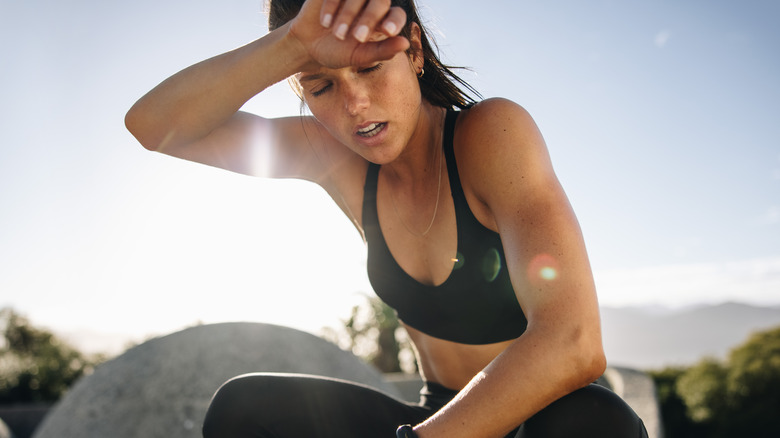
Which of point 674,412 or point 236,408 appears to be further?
point 674,412

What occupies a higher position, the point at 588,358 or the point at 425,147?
the point at 425,147

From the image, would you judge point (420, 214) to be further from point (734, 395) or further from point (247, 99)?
point (734, 395)

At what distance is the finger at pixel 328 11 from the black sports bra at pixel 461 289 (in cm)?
55

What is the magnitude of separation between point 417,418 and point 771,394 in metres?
8.80

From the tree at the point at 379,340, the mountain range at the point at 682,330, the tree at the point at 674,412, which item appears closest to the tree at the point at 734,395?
the tree at the point at 674,412

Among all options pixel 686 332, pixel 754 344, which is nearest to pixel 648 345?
pixel 686 332

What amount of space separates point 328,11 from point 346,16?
93 mm

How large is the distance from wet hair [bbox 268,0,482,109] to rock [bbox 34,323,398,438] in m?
3.32

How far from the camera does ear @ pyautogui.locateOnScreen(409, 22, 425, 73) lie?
1810 mm

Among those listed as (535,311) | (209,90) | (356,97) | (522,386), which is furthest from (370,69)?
(522,386)

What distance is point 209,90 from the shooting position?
1876mm

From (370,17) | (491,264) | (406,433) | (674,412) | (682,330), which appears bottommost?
(682,330)

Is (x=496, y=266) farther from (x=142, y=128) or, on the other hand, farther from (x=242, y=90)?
(x=142, y=128)

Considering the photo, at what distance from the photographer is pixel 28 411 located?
856 cm
